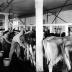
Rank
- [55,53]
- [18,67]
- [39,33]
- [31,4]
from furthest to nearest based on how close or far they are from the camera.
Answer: [31,4] → [18,67] → [39,33] → [55,53]

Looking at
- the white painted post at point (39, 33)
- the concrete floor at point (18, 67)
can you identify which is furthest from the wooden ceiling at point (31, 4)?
the concrete floor at point (18, 67)

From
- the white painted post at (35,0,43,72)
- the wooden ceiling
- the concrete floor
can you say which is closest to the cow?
the white painted post at (35,0,43,72)

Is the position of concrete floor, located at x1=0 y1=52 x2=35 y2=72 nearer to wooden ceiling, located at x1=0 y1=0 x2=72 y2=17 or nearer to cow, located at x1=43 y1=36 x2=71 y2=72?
cow, located at x1=43 y1=36 x2=71 y2=72

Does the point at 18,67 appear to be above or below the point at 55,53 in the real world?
below

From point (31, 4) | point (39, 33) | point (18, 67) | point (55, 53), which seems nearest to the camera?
point (55, 53)

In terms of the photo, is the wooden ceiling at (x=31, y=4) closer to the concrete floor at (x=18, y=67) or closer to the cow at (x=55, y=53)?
the concrete floor at (x=18, y=67)

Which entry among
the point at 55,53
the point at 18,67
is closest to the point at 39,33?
the point at 55,53

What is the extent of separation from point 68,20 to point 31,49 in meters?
3.94

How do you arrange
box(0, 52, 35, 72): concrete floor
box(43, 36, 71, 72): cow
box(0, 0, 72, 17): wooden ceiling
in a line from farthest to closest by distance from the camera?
box(0, 0, 72, 17): wooden ceiling
box(0, 52, 35, 72): concrete floor
box(43, 36, 71, 72): cow

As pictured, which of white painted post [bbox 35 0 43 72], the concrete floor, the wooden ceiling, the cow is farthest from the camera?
the wooden ceiling

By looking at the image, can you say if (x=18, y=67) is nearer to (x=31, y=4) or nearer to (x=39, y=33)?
(x=39, y=33)

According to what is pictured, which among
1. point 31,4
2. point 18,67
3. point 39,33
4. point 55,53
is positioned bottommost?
point 18,67

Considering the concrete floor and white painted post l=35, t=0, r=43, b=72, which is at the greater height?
white painted post l=35, t=0, r=43, b=72

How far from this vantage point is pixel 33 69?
13.3 ft
